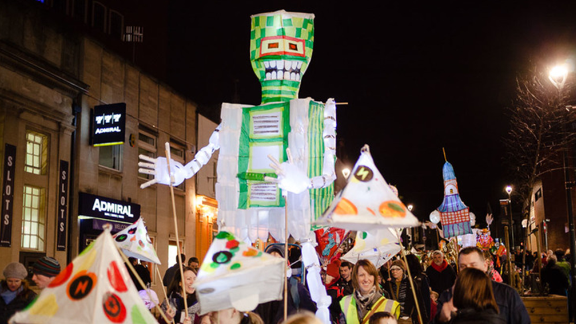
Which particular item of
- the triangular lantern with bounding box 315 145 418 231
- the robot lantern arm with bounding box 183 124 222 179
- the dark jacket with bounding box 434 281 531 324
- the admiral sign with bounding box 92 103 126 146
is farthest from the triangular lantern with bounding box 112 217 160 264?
the admiral sign with bounding box 92 103 126 146

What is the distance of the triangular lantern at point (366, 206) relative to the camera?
231 inches

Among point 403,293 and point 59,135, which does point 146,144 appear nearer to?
point 59,135

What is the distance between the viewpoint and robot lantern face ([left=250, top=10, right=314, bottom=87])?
392 inches

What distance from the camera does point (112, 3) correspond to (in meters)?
26.5

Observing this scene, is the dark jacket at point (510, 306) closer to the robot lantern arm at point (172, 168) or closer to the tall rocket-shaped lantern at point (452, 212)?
the robot lantern arm at point (172, 168)

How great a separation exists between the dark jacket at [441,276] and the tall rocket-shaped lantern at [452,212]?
2.67 m

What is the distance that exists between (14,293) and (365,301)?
3.71 metres

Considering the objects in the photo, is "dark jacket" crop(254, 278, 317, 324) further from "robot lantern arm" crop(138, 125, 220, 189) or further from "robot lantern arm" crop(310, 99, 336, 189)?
"robot lantern arm" crop(138, 125, 220, 189)

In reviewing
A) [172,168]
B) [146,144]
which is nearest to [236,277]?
[172,168]

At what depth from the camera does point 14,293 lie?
7.09m

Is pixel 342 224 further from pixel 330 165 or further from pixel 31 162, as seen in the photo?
pixel 31 162

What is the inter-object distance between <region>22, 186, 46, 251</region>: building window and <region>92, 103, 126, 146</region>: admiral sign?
99.7 inches

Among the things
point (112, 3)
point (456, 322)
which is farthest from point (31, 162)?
point (456, 322)

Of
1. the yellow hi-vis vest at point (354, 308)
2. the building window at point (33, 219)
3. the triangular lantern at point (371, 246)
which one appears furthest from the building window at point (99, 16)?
the yellow hi-vis vest at point (354, 308)
